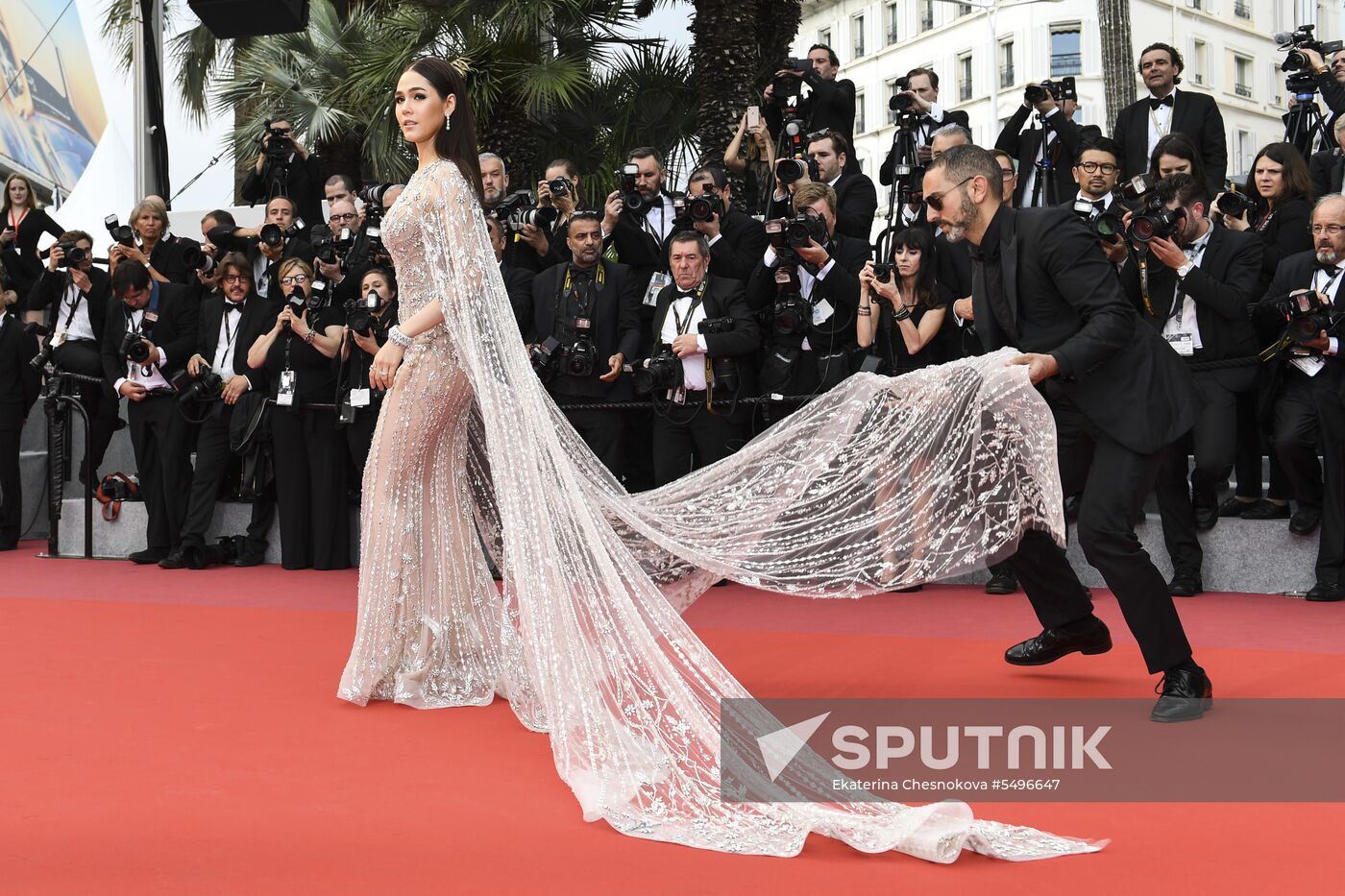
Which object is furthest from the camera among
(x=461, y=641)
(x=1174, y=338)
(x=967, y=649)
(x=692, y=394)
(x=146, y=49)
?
(x=146, y=49)

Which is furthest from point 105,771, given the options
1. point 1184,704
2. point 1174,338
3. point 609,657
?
point 1174,338

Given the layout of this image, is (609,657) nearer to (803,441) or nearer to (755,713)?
(755,713)

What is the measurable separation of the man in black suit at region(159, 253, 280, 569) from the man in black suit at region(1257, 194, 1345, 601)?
5517 mm

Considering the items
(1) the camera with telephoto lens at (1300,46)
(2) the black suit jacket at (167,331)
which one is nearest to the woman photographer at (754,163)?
(1) the camera with telephoto lens at (1300,46)

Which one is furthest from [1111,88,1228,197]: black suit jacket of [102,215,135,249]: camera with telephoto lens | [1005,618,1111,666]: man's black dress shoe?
[102,215,135,249]: camera with telephoto lens

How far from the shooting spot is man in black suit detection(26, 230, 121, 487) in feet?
29.1

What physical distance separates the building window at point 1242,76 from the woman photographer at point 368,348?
127ft

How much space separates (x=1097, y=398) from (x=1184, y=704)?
38.2 inches

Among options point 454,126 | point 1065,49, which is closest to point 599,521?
point 454,126

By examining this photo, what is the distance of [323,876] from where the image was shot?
2762mm

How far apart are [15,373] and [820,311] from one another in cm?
561

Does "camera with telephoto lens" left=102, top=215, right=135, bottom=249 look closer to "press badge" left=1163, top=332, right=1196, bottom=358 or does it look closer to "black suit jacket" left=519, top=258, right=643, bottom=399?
"black suit jacket" left=519, top=258, right=643, bottom=399

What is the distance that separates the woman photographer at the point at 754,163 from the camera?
8367 millimetres

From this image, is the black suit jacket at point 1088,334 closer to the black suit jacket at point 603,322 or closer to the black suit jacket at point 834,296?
the black suit jacket at point 834,296
